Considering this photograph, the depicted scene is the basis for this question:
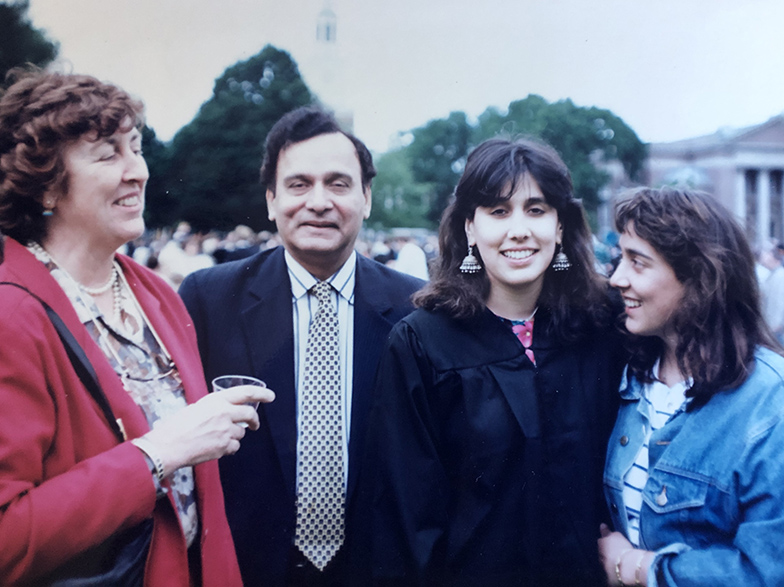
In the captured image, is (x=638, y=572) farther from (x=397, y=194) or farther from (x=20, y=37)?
(x=397, y=194)

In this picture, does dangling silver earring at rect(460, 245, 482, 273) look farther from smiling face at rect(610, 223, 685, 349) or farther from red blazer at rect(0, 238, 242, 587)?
red blazer at rect(0, 238, 242, 587)

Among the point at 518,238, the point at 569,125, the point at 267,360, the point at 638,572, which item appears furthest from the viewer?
the point at 569,125

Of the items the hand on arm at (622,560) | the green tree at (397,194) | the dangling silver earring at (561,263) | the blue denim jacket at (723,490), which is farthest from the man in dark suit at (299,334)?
the green tree at (397,194)

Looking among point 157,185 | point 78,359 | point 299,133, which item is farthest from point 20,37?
point 78,359

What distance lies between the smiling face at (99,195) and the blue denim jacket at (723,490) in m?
1.84

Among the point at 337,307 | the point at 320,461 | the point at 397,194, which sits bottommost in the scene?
the point at 397,194

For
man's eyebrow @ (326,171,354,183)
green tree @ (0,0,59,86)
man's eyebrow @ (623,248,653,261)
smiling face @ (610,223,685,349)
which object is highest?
green tree @ (0,0,59,86)

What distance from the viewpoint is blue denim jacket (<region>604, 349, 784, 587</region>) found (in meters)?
1.73

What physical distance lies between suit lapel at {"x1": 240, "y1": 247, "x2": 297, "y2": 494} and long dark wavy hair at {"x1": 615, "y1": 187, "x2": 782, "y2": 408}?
4.67 ft

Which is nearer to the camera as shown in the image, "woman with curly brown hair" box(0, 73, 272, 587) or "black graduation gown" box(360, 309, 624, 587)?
"woman with curly brown hair" box(0, 73, 272, 587)

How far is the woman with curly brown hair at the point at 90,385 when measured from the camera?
149 centimetres

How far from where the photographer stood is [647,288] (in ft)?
6.75

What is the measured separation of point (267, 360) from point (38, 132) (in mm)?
1183

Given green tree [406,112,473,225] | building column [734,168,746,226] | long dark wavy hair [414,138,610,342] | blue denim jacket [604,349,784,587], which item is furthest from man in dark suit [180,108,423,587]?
building column [734,168,746,226]
